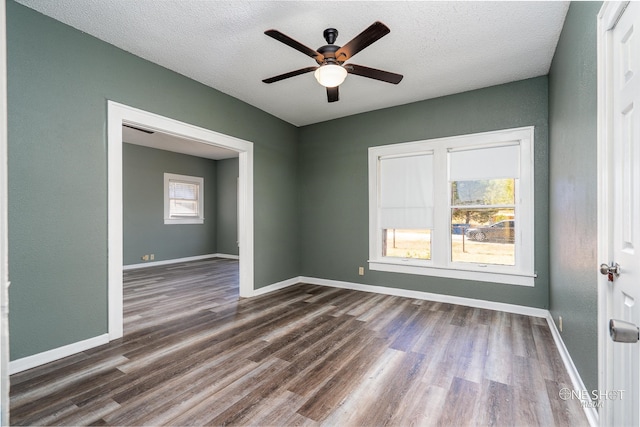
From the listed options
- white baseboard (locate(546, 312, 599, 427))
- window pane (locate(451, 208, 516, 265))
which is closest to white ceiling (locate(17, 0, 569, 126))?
window pane (locate(451, 208, 516, 265))

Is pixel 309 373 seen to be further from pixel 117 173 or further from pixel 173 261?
pixel 173 261

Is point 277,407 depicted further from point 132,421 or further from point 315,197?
point 315,197

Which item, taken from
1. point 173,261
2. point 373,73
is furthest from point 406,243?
point 173,261

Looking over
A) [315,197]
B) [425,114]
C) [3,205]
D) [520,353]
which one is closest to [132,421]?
[3,205]

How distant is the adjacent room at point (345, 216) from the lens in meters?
1.74

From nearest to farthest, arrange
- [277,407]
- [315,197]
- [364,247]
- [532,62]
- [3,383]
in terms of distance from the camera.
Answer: [3,383] < [277,407] < [532,62] < [364,247] < [315,197]

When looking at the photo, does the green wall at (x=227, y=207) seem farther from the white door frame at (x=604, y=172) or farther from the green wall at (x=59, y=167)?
the white door frame at (x=604, y=172)

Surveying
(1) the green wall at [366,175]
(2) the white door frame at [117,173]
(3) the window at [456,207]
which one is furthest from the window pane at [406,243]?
(2) the white door frame at [117,173]

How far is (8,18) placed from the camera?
216cm

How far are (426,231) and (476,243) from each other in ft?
2.15

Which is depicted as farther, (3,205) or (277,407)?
(277,407)

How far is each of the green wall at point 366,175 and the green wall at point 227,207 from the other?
3.33 m

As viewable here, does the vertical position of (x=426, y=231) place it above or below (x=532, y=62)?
below

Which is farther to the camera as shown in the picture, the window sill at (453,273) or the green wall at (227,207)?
the green wall at (227,207)
